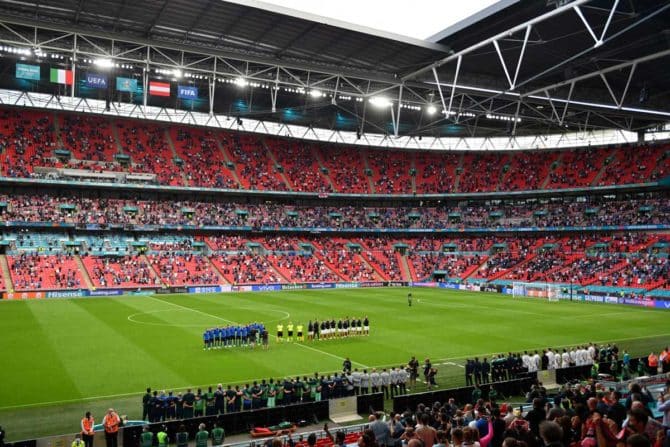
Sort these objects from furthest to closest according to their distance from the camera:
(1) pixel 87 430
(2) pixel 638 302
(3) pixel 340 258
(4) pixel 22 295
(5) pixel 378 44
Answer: (3) pixel 340 258
(2) pixel 638 302
(4) pixel 22 295
(5) pixel 378 44
(1) pixel 87 430

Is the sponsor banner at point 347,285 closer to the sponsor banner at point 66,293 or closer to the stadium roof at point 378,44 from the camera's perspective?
the stadium roof at point 378,44

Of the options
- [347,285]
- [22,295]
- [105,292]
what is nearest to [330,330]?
[105,292]

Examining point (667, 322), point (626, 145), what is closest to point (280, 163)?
point (626, 145)

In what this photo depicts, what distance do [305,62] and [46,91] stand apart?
3705 centimetres

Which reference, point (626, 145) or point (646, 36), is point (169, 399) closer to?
point (646, 36)

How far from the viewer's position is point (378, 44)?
126 ft

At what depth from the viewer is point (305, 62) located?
42.7m

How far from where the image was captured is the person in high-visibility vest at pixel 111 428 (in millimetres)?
14023

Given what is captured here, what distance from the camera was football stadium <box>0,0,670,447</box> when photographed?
1716cm

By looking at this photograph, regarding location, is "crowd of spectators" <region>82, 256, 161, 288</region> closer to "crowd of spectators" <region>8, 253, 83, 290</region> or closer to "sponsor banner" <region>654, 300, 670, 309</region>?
"crowd of spectators" <region>8, 253, 83, 290</region>

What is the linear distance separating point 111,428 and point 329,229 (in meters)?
58.6

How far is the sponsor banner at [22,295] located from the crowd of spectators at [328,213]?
10465mm

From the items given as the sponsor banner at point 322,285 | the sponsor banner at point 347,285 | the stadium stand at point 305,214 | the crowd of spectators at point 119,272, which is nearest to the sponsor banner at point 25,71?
the stadium stand at point 305,214

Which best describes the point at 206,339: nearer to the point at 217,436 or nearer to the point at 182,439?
the point at 217,436
